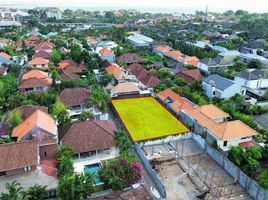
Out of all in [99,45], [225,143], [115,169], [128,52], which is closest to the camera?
[115,169]

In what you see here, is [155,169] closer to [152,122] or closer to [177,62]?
[152,122]

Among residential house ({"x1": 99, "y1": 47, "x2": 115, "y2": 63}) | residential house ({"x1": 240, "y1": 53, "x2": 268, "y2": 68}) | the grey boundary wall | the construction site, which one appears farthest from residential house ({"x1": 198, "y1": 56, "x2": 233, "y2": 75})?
the construction site

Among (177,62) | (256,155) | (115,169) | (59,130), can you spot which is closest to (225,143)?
(256,155)

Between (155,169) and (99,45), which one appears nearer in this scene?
(155,169)

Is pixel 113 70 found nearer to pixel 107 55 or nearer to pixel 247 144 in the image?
pixel 107 55

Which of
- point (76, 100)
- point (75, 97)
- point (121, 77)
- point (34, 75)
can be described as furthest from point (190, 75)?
point (34, 75)

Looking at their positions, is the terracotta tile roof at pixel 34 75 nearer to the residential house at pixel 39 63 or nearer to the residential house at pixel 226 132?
the residential house at pixel 39 63
